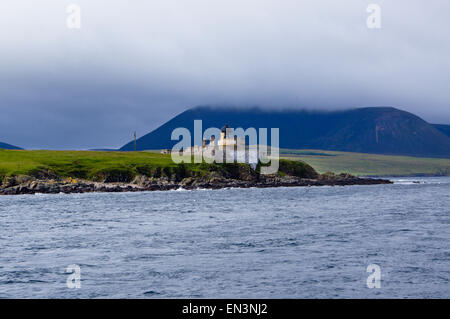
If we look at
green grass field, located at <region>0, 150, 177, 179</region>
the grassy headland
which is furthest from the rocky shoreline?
green grass field, located at <region>0, 150, 177, 179</region>

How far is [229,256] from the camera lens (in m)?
37.8

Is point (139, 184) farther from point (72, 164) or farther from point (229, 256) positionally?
point (229, 256)

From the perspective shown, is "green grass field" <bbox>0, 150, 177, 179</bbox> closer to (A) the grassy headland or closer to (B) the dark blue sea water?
(A) the grassy headland

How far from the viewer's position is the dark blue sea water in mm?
28438

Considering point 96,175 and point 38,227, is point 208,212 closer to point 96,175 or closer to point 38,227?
point 38,227

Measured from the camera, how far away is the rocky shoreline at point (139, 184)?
141125mm

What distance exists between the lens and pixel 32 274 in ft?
106

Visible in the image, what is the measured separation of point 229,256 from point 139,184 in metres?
124

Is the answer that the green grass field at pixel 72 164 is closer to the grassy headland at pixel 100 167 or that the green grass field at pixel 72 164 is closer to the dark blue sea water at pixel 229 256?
the grassy headland at pixel 100 167

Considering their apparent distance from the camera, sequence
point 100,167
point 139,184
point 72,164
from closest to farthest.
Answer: point 139,184 < point 100,167 < point 72,164

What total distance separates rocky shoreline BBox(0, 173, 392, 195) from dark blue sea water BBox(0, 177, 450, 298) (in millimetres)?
78226

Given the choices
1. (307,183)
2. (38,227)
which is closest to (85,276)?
(38,227)

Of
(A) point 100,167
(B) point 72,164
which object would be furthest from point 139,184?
(B) point 72,164
